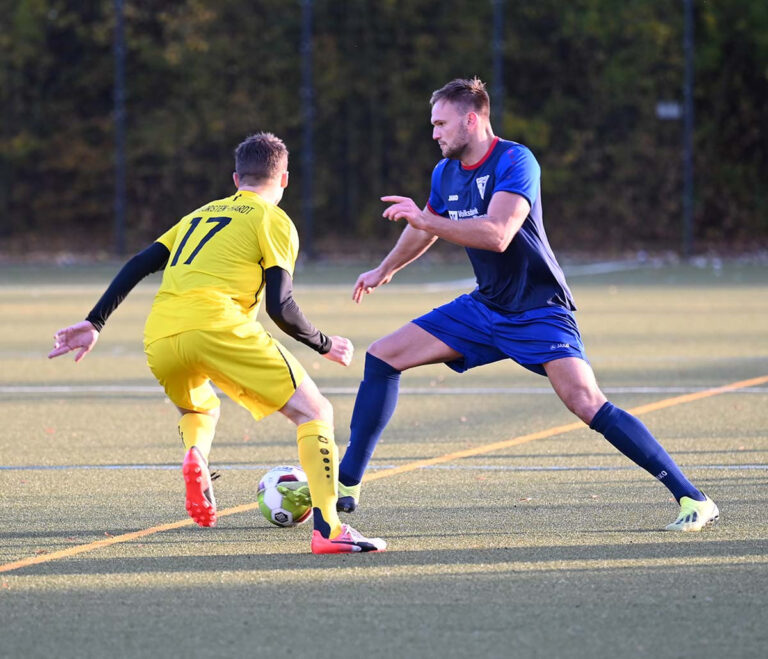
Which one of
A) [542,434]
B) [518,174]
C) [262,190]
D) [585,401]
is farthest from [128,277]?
[542,434]

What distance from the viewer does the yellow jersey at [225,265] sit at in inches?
237

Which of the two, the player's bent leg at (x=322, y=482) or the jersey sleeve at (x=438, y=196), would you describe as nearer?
the player's bent leg at (x=322, y=482)

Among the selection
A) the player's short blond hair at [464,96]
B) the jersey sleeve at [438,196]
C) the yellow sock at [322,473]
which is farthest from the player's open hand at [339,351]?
the player's short blond hair at [464,96]

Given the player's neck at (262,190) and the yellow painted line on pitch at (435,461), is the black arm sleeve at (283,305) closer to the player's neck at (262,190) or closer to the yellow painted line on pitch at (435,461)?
the player's neck at (262,190)

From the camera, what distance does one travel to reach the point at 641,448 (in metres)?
6.35

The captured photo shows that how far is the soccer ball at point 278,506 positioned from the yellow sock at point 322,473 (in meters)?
0.52

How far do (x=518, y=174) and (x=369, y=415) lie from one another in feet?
4.10

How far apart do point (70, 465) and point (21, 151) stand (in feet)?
79.2

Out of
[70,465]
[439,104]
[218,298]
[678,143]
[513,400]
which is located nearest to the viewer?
[218,298]

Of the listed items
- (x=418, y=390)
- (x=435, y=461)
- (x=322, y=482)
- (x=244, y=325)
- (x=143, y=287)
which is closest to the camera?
(x=322, y=482)

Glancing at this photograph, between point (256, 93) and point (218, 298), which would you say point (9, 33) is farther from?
point (218, 298)

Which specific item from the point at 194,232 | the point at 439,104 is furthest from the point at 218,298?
the point at 439,104

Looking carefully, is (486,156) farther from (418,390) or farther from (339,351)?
(418,390)

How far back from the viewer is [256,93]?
3059 cm
